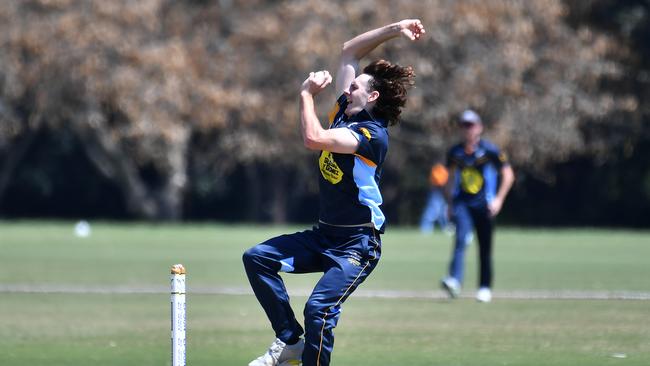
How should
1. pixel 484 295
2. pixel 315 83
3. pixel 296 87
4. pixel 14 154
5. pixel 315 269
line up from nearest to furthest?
1. pixel 315 83
2. pixel 315 269
3. pixel 484 295
4. pixel 296 87
5. pixel 14 154

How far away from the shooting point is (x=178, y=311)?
7703mm

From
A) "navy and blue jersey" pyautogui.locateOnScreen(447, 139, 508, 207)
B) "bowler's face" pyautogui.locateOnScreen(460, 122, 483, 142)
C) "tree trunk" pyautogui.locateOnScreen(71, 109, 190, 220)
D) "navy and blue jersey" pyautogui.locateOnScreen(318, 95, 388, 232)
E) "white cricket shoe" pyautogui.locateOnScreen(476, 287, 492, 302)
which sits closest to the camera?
"navy and blue jersey" pyautogui.locateOnScreen(318, 95, 388, 232)

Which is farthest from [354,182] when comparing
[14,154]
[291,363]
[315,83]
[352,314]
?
[14,154]

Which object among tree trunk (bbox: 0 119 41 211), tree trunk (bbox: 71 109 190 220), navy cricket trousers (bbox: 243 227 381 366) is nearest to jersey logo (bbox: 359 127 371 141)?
navy cricket trousers (bbox: 243 227 381 366)

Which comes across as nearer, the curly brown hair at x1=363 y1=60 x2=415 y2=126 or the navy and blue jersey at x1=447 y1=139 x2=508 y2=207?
the curly brown hair at x1=363 y1=60 x2=415 y2=126

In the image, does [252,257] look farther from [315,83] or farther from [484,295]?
[484,295]

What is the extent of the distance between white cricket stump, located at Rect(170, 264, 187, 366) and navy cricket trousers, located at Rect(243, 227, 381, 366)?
1070 mm

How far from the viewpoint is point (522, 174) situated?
159ft

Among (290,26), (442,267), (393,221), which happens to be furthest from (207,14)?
(442,267)

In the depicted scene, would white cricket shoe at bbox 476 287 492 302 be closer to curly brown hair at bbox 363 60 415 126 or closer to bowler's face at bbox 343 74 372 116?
curly brown hair at bbox 363 60 415 126

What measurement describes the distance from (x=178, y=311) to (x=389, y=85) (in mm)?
2054

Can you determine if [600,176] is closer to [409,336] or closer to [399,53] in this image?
[399,53]

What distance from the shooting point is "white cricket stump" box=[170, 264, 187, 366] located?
768 centimetres

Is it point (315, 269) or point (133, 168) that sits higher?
point (315, 269)
